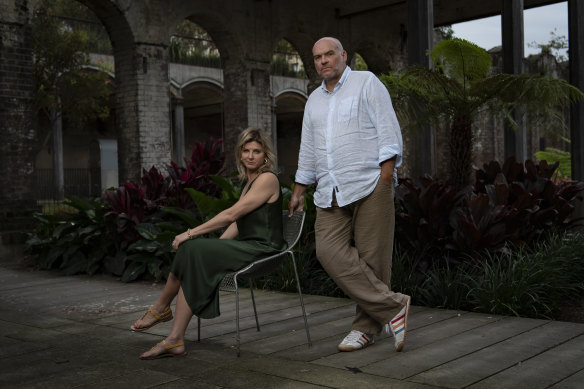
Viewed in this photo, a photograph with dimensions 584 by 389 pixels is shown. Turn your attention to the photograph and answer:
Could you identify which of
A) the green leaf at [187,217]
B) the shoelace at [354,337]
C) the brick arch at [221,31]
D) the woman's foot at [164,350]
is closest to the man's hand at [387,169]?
the shoelace at [354,337]

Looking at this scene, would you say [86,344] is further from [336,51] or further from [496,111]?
[496,111]

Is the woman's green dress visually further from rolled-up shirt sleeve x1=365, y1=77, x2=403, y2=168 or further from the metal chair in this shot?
rolled-up shirt sleeve x1=365, y1=77, x2=403, y2=168

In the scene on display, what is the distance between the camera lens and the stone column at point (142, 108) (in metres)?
13.0

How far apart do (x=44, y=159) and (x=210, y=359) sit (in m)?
27.4

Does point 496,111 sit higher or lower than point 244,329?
higher

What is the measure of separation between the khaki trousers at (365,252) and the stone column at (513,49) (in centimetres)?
741

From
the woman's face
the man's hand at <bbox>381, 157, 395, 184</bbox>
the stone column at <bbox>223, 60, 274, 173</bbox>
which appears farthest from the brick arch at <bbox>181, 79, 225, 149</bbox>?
the man's hand at <bbox>381, 157, 395, 184</bbox>

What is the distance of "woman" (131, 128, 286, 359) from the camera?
3.42m

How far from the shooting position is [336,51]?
137 inches

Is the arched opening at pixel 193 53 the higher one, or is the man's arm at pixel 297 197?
the arched opening at pixel 193 53

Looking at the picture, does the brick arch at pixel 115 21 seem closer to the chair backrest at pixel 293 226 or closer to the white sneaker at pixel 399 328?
the chair backrest at pixel 293 226

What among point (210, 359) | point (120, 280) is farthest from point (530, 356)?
point (120, 280)

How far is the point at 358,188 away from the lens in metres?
3.41

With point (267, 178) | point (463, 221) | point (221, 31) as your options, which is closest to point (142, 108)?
point (221, 31)
